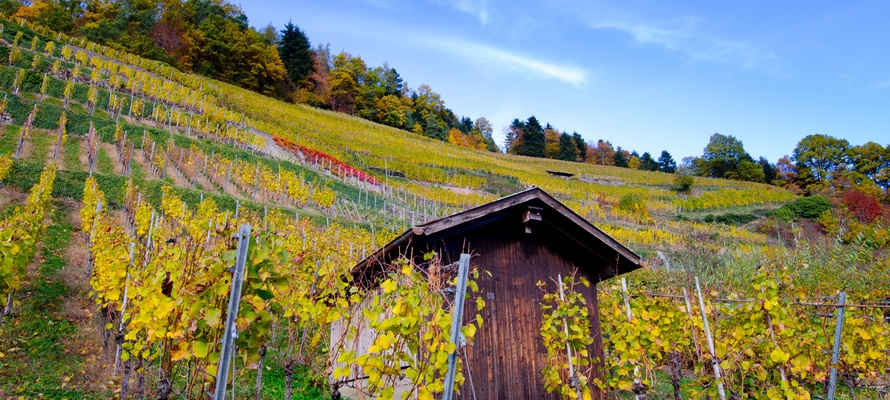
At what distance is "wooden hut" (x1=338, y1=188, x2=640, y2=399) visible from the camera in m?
6.38

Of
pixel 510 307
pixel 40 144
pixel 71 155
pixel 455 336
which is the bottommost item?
A: pixel 510 307

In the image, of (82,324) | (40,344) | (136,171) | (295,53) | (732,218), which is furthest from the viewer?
(295,53)

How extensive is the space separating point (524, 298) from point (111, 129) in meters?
25.8

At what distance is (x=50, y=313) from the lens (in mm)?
8453

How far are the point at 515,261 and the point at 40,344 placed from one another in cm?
714

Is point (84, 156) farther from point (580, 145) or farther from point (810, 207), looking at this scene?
point (580, 145)

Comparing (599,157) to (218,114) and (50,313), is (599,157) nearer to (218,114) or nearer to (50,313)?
(218,114)

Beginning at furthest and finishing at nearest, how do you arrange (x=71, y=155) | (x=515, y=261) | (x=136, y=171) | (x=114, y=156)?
(x=114, y=156), (x=136, y=171), (x=71, y=155), (x=515, y=261)

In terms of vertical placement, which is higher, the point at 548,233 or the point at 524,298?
the point at 548,233

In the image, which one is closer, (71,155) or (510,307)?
(510,307)

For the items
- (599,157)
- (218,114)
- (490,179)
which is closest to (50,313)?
(218,114)

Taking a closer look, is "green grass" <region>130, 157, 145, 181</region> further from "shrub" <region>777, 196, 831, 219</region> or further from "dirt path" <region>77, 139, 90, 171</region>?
"shrub" <region>777, 196, 831, 219</region>

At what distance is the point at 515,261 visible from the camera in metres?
7.02

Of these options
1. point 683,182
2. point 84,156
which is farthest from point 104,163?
point 683,182
